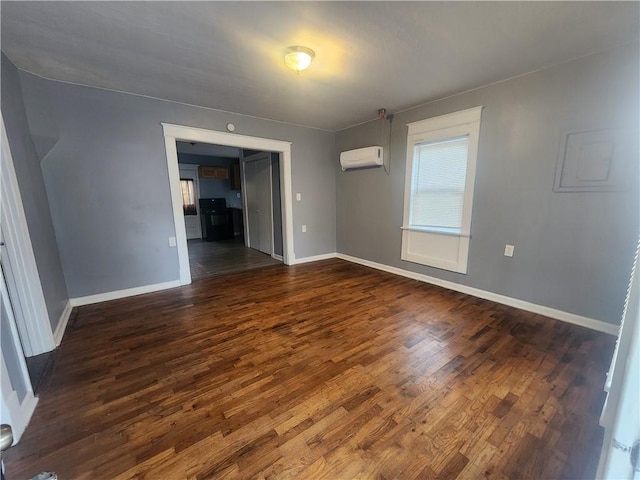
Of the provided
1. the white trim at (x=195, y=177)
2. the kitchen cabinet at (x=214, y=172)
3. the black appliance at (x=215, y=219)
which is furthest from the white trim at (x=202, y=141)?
the white trim at (x=195, y=177)

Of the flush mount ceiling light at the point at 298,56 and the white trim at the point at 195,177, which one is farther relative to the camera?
the white trim at the point at 195,177

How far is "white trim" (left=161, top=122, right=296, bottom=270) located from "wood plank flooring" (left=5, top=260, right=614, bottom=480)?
1049 mm

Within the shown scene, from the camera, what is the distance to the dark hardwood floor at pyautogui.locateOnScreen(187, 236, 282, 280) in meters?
4.19

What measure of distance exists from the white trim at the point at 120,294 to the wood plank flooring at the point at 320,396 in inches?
12.3

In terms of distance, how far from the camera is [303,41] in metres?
1.94

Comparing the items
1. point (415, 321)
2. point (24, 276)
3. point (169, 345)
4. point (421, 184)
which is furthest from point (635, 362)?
point (421, 184)

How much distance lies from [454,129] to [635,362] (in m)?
3.17

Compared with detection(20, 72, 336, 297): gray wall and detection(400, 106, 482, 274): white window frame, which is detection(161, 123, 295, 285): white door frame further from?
detection(400, 106, 482, 274): white window frame

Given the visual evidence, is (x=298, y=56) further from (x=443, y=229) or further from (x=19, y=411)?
(x=19, y=411)

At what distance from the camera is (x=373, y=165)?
4.01 m

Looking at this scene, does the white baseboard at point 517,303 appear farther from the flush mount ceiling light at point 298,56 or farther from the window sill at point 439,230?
the flush mount ceiling light at point 298,56

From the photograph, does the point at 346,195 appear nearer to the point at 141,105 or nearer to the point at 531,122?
the point at 531,122

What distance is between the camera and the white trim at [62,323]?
2.15 metres

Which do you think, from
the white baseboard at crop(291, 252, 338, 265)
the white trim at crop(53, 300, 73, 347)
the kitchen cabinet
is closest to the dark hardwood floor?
the white baseboard at crop(291, 252, 338, 265)
